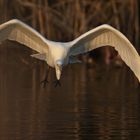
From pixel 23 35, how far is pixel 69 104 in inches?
64.7

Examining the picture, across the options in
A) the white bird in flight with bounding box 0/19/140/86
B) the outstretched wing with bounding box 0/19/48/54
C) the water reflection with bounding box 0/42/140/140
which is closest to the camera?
the water reflection with bounding box 0/42/140/140

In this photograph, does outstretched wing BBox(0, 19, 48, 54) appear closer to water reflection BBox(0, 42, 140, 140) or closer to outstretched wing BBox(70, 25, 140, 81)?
outstretched wing BBox(70, 25, 140, 81)

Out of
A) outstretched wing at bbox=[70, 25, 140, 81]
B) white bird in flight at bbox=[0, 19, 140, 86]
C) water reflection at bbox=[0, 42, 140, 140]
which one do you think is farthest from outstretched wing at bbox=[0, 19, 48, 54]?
water reflection at bbox=[0, 42, 140, 140]

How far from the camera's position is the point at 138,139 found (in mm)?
10758

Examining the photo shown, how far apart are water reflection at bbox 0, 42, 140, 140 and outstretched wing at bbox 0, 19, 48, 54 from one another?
0.96 metres

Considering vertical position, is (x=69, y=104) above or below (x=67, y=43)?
below

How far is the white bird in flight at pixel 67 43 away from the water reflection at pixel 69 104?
685mm

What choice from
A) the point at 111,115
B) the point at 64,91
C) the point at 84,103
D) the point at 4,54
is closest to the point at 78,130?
the point at 111,115

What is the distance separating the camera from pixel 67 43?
39.9ft

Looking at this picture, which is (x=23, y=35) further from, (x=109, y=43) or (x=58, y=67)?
(x=109, y=43)

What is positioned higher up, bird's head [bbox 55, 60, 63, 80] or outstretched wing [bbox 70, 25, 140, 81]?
outstretched wing [bbox 70, 25, 140, 81]

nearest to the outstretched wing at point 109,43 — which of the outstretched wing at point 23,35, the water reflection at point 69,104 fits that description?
the outstretched wing at point 23,35

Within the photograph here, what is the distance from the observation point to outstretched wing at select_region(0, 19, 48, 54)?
12.1 metres

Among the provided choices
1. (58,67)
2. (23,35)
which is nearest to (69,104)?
(23,35)
